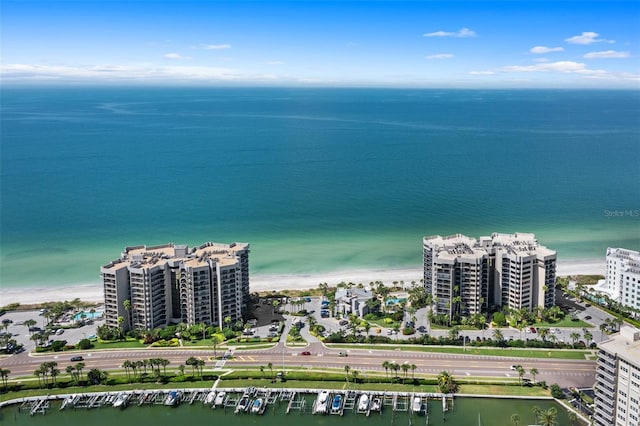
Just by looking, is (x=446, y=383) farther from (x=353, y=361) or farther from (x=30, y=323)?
(x=30, y=323)

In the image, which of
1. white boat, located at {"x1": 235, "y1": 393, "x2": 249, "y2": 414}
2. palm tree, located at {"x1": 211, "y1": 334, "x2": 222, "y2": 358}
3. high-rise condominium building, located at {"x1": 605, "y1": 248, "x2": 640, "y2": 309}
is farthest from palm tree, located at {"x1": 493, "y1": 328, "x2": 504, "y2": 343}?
palm tree, located at {"x1": 211, "y1": 334, "x2": 222, "y2": 358}

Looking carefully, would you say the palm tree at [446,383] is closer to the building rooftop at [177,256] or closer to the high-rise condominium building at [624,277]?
the building rooftop at [177,256]

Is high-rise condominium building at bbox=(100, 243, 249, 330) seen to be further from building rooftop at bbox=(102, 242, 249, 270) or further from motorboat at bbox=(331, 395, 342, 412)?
motorboat at bbox=(331, 395, 342, 412)

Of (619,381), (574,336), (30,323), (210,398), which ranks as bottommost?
(210,398)

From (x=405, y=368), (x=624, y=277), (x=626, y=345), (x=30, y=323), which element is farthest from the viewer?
(x=624, y=277)

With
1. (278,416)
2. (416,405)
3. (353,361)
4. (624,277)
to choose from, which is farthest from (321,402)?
(624,277)

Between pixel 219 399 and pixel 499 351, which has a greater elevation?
pixel 499 351
